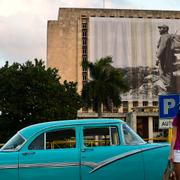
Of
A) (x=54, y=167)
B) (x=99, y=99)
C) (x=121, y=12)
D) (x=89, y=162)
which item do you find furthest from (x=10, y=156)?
(x=121, y=12)

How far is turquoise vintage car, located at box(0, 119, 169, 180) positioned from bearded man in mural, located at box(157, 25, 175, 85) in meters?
106

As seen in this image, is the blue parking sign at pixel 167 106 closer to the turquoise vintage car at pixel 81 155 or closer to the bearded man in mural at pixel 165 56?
the turquoise vintage car at pixel 81 155

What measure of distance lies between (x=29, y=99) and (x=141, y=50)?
2720 inches

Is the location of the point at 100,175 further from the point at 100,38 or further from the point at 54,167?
the point at 100,38

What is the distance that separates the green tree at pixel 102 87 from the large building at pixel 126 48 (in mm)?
39870

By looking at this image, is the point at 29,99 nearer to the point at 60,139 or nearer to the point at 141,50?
the point at 60,139

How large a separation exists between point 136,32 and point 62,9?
22718 mm

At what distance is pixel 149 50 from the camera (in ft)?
388

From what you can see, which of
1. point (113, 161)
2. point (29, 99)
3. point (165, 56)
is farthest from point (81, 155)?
point (165, 56)

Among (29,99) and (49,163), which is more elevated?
(29,99)

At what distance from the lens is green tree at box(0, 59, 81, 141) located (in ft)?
175

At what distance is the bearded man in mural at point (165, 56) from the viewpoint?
4481 inches

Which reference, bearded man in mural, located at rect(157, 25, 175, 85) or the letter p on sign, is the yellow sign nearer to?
the letter p on sign

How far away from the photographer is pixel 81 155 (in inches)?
353
